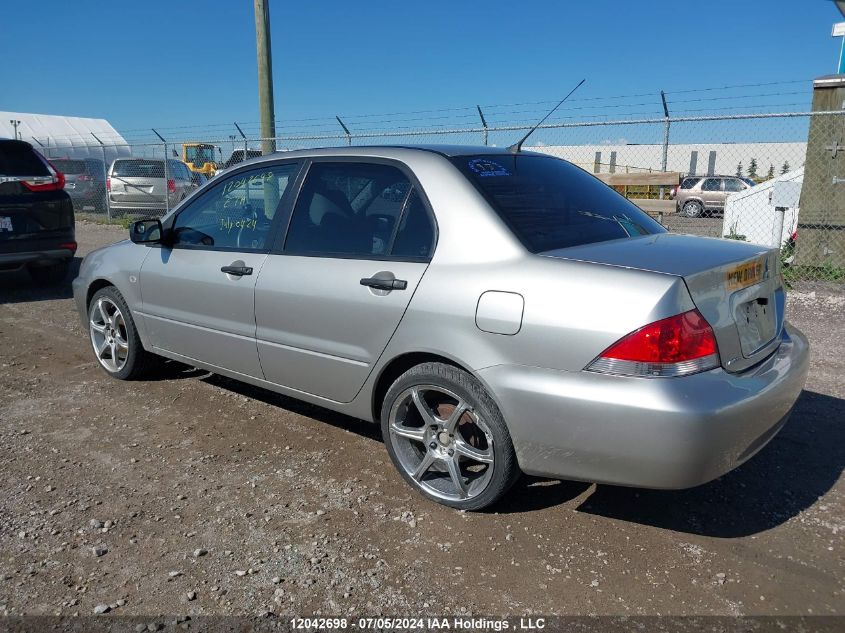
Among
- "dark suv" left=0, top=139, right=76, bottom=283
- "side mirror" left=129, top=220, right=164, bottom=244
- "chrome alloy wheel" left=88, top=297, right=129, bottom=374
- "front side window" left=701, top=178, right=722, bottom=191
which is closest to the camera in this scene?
"side mirror" left=129, top=220, right=164, bottom=244

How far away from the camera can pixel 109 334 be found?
502 centimetres

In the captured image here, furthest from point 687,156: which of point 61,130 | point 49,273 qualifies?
point 49,273

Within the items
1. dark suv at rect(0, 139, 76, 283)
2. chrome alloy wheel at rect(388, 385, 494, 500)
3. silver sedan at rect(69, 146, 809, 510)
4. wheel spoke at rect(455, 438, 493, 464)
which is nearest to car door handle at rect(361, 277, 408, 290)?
silver sedan at rect(69, 146, 809, 510)

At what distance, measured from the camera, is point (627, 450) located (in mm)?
2537

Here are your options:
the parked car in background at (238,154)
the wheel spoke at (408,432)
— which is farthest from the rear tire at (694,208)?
the wheel spoke at (408,432)

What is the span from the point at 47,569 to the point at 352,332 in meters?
1.57

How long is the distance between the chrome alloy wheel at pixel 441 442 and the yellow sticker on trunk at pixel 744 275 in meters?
1.15

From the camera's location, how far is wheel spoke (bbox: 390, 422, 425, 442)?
10.5 ft

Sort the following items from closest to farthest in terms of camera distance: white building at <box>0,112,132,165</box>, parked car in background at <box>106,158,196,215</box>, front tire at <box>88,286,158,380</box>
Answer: front tire at <box>88,286,158,380</box>
parked car in background at <box>106,158,196,215</box>
white building at <box>0,112,132,165</box>

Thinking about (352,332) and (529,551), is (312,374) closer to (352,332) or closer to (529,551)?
(352,332)

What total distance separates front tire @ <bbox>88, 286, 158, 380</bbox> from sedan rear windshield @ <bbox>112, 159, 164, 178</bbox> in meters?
12.1

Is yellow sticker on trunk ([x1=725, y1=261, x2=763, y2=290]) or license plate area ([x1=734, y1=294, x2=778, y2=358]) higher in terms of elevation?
yellow sticker on trunk ([x1=725, y1=261, x2=763, y2=290])

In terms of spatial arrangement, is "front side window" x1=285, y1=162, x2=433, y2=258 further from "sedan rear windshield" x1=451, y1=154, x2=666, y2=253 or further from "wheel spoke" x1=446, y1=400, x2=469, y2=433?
"wheel spoke" x1=446, y1=400, x2=469, y2=433

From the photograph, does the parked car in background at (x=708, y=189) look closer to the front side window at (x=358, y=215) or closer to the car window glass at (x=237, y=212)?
the car window glass at (x=237, y=212)
